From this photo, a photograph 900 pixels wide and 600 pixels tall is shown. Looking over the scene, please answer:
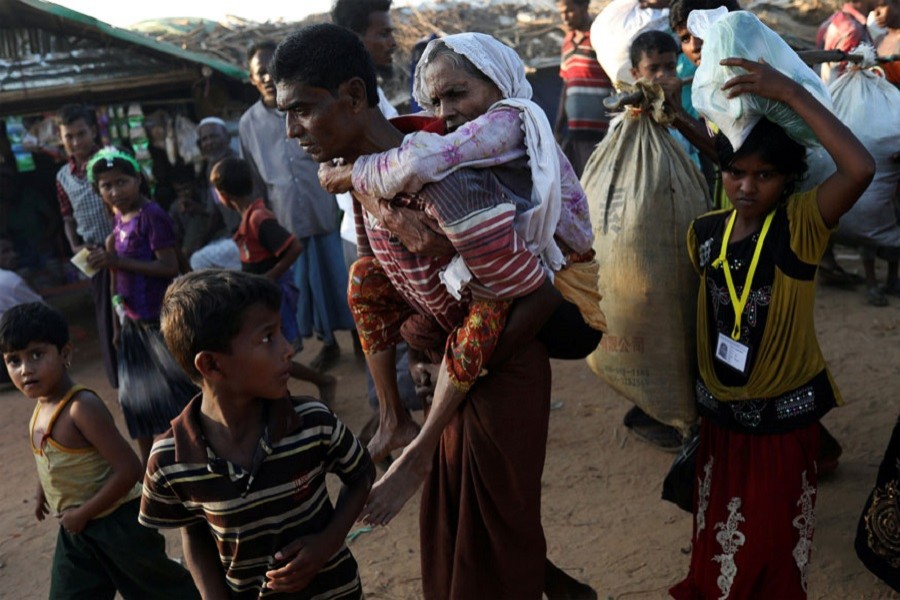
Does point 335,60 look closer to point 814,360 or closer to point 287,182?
point 814,360

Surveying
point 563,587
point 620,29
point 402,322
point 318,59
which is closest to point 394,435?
point 402,322

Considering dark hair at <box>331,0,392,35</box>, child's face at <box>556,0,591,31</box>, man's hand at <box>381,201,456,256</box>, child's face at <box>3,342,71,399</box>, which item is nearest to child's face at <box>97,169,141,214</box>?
dark hair at <box>331,0,392,35</box>

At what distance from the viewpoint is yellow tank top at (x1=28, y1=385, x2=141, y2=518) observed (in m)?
2.69

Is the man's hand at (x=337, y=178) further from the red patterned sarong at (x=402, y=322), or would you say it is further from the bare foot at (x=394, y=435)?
the bare foot at (x=394, y=435)

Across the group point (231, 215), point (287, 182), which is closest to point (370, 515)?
point (287, 182)

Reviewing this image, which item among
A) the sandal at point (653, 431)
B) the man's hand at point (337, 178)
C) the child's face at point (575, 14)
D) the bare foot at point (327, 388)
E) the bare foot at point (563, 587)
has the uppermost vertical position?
the child's face at point (575, 14)

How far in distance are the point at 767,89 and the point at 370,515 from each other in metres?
1.53

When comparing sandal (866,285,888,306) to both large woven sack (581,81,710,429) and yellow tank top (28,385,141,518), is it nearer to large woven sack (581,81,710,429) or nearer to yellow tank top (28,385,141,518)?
large woven sack (581,81,710,429)

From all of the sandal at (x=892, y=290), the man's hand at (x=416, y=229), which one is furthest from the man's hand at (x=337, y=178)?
the sandal at (x=892, y=290)

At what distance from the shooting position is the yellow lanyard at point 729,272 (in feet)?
8.26

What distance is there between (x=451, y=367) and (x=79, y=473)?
4.63ft

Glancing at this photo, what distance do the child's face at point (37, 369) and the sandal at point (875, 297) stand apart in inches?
206

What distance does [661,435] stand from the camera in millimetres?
4188

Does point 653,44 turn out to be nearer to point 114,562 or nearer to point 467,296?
point 467,296
